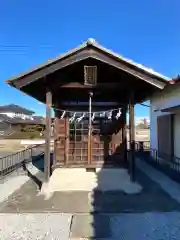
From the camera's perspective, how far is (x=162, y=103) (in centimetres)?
1294

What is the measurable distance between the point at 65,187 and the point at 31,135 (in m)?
40.3

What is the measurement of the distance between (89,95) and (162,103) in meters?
4.58

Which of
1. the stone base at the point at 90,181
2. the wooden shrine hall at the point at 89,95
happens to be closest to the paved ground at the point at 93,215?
the stone base at the point at 90,181

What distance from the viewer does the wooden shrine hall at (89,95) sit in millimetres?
8352

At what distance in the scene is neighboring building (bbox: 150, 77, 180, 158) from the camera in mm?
11100

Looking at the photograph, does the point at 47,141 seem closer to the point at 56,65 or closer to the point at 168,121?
the point at 56,65

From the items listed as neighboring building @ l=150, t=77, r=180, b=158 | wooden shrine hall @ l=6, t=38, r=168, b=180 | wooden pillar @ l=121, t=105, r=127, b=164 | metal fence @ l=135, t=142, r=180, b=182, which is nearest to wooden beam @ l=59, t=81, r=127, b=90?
wooden shrine hall @ l=6, t=38, r=168, b=180

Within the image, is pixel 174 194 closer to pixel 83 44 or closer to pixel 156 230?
pixel 156 230

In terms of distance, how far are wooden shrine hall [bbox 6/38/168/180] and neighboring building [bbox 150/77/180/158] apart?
120 cm

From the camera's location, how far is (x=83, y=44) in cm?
825

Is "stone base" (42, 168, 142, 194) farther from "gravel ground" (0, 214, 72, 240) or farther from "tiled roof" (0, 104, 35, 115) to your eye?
"tiled roof" (0, 104, 35, 115)

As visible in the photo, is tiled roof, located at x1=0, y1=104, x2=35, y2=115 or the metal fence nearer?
the metal fence

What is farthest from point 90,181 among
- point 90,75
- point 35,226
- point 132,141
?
point 35,226

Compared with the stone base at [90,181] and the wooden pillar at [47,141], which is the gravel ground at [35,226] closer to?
the stone base at [90,181]
